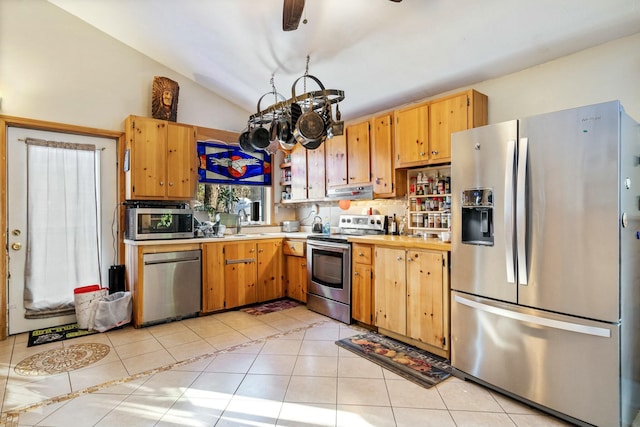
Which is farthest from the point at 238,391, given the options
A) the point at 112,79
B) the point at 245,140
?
the point at 112,79

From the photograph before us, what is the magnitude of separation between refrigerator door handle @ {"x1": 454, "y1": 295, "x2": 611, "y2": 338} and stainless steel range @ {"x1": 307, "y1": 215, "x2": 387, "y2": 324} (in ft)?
4.56

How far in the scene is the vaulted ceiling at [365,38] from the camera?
7.78 feet

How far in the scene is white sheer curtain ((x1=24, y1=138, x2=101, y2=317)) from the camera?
3.48 metres

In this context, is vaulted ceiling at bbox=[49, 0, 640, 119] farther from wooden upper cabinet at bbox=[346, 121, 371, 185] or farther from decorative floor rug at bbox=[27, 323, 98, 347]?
decorative floor rug at bbox=[27, 323, 98, 347]

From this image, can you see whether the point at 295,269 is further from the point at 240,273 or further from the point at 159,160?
the point at 159,160


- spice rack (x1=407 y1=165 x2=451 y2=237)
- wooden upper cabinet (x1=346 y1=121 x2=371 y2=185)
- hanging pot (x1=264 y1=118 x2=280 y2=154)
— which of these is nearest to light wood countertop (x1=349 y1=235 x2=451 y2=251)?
spice rack (x1=407 y1=165 x2=451 y2=237)

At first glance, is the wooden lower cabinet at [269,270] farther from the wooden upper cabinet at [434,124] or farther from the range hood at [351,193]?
the wooden upper cabinet at [434,124]

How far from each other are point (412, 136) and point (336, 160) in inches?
45.4

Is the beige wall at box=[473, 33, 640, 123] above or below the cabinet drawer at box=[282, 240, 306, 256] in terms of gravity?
above

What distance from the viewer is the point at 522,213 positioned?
2055 millimetres

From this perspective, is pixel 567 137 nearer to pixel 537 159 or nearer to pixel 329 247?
pixel 537 159

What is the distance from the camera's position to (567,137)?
192cm

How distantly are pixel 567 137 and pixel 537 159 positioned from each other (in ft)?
0.61

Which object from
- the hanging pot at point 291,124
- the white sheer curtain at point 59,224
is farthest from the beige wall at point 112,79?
the hanging pot at point 291,124
